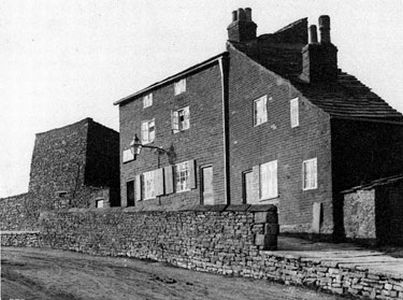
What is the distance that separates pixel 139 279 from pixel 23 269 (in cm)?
368

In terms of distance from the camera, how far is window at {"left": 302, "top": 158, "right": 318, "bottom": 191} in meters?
23.3

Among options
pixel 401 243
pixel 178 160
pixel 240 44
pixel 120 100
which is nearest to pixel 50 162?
pixel 120 100

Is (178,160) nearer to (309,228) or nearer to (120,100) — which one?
(120,100)

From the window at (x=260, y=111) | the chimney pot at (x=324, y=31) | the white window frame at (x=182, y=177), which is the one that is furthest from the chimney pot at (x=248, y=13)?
the white window frame at (x=182, y=177)

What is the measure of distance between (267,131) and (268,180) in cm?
185

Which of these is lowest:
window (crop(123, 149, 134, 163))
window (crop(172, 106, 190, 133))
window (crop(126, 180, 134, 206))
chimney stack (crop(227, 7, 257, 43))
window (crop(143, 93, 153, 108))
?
window (crop(126, 180, 134, 206))

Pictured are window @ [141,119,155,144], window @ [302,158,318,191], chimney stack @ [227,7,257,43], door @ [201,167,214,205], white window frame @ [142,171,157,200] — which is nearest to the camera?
window @ [302,158,318,191]

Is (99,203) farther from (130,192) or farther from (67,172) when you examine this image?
(67,172)

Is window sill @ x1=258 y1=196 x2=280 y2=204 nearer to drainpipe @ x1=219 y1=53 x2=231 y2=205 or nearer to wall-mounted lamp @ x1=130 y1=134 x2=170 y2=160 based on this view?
drainpipe @ x1=219 y1=53 x2=231 y2=205

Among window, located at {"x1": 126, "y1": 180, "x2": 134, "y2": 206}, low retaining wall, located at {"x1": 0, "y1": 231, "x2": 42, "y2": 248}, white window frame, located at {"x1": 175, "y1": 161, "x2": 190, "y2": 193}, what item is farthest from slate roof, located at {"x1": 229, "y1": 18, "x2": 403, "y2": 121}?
low retaining wall, located at {"x1": 0, "y1": 231, "x2": 42, "y2": 248}

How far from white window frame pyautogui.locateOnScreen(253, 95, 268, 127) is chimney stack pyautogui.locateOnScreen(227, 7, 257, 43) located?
385cm

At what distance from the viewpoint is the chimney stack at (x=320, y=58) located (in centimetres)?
2531

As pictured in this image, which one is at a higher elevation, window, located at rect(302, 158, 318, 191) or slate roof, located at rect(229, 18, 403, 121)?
slate roof, located at rect(229, 18, 403, 121)

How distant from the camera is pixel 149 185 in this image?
3269 cm
